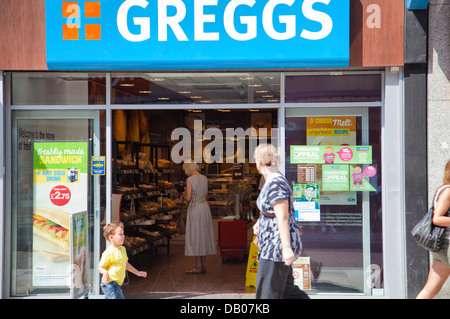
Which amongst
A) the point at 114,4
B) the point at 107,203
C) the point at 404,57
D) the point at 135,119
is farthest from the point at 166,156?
the point at 404,57

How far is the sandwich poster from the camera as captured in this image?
711 cm

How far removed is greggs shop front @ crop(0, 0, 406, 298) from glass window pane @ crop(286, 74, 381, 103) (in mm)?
14

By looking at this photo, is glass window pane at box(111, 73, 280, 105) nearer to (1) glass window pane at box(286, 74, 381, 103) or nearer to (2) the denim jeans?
(1) glass window pane at box(286, 74, 381, 103)

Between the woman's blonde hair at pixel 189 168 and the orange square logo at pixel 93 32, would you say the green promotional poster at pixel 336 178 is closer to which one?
the woman's blonde hair at pixel 189 168

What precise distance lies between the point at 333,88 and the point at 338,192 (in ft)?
4.52

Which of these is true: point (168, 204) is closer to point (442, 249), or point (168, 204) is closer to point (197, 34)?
point (197, 34)

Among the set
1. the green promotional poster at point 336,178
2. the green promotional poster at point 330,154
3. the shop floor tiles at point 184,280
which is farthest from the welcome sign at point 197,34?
the shop floor tiles at point 184,280

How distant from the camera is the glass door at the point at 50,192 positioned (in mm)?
7105

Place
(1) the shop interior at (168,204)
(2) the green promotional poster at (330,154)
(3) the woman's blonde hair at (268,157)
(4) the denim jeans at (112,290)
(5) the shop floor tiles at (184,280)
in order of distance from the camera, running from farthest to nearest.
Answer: (1) the shop interior at (168,204)
(5) the shop floor tiles at (184,280)
(2) the green promotional poster at (330,154)
(4) the denim jeans at (112,290)
(3) the woman's blonde hair at (268,157)

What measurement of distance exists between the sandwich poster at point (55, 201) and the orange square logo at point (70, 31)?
141cm

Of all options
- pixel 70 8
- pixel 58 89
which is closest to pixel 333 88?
pixel 70 8

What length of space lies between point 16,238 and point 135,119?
3472mm

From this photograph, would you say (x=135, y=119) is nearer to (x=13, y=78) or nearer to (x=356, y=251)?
(x=13, y=78)

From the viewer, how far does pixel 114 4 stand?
661cm
